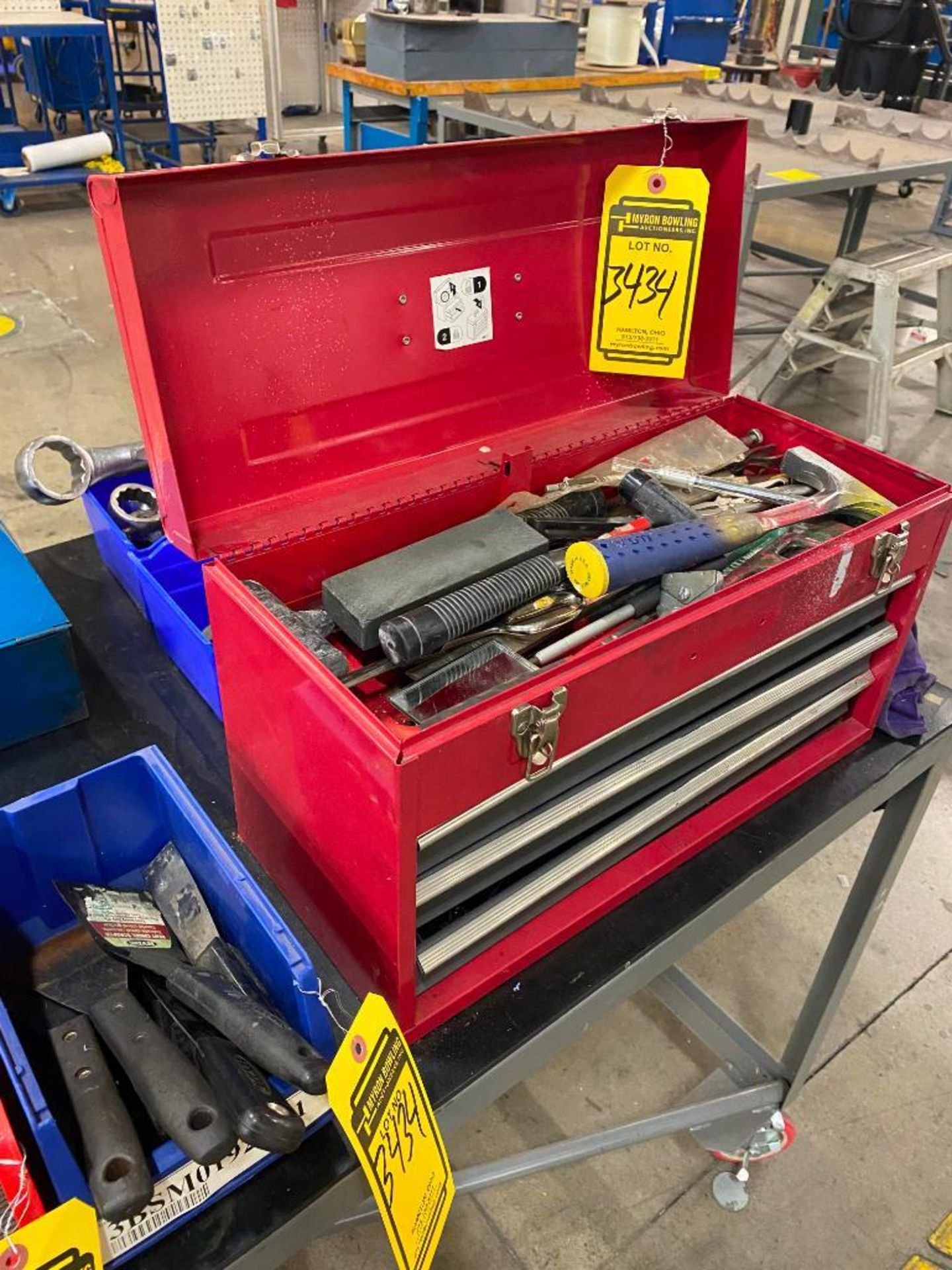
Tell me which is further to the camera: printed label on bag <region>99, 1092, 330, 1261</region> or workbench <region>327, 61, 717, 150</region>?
workbench <region>327, 61, 717, 150</region>

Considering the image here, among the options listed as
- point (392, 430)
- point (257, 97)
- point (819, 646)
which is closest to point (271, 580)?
point (392, 430)

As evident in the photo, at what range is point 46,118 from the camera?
15.5 feet

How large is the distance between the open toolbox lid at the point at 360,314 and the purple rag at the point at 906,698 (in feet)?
1.18

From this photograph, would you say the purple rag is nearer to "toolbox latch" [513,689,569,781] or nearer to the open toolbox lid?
the open toolbox lid

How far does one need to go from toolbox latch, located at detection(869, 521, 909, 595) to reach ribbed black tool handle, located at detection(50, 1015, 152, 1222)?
2.10ft

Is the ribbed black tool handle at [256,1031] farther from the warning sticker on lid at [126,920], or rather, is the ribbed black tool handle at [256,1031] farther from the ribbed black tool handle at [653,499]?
the ribbed black tool handle at [653,499]

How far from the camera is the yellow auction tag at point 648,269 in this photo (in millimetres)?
891

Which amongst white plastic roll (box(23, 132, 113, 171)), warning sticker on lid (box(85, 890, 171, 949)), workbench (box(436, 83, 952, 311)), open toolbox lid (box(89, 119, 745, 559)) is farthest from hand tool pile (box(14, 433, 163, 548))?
white plastic roll (box(23, 132, 113, 171))

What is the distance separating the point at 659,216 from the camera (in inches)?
35.6

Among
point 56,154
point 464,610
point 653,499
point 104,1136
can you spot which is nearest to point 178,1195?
point 104,1136

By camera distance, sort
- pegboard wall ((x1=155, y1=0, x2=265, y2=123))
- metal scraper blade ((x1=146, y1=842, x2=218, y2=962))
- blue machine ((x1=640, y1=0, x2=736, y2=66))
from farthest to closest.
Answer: blue machine ((x1=640, y1=0, x2=736, y2=66)), pegboard wall ((x1=155, y1=0, x2=265, y2=123)), metal scraper blade ((x1=146, y1=842, x2=218, y2=962))

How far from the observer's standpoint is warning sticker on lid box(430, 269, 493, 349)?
82cm

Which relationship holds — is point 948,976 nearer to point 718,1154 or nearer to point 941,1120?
point 941,1120

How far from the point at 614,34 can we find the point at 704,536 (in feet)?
10.8
